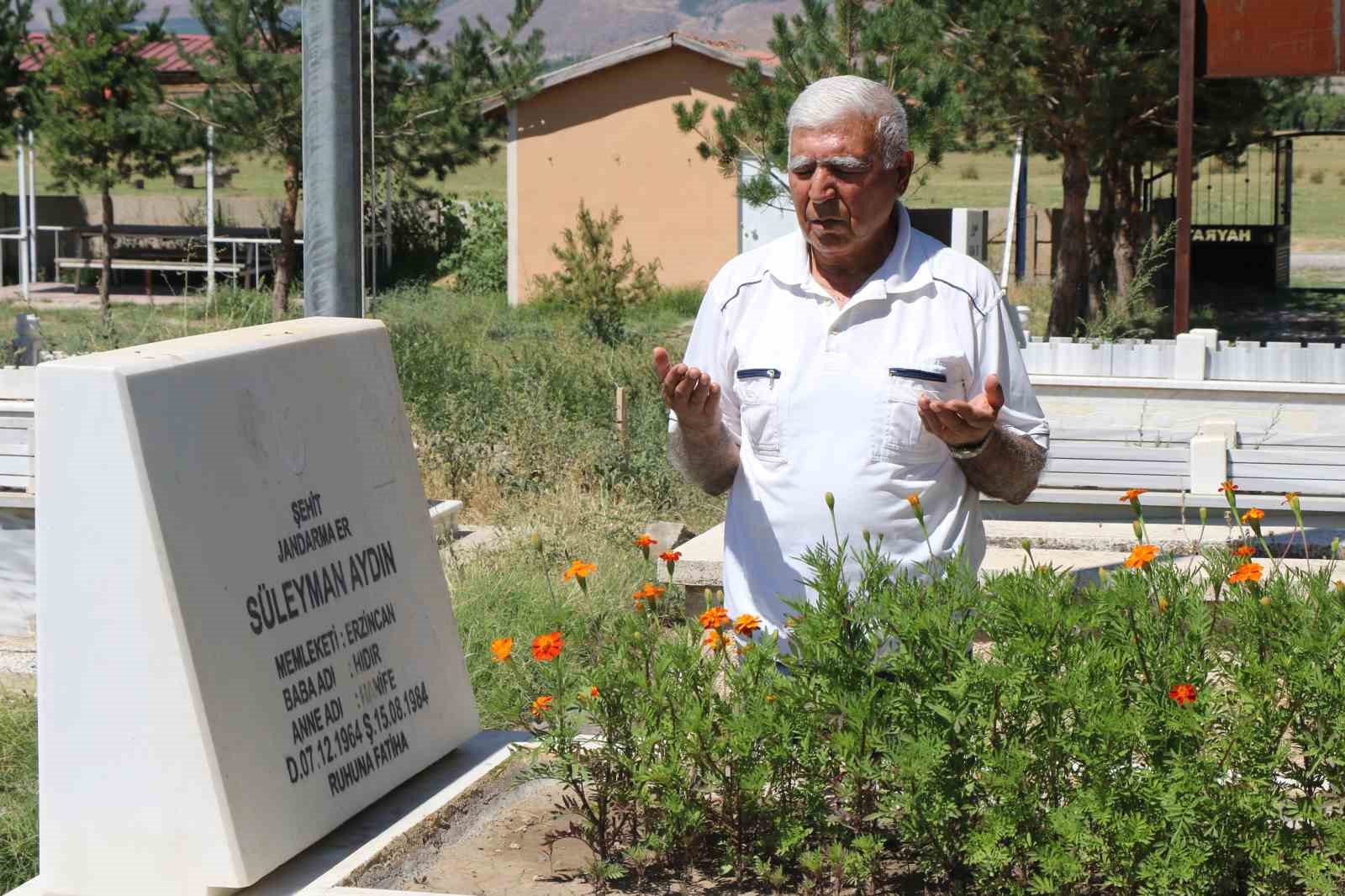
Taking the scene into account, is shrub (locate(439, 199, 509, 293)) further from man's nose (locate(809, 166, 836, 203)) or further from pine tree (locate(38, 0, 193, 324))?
man's nose (locate(809, 166, 836, 203))

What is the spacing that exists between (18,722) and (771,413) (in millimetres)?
2892

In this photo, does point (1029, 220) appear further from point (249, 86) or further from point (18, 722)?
point (18, 722)

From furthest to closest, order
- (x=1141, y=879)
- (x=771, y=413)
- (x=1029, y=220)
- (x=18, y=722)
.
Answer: (x=1029, y=220), (x=18, y=722), (x=771, y=413), (x=1141, y=879)

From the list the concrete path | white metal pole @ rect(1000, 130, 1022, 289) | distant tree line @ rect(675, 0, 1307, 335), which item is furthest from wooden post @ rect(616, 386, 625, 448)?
the concrete path

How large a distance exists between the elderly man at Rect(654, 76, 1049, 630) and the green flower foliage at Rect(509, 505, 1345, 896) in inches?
6.2

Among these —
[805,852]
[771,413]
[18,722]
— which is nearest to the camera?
[805,852]

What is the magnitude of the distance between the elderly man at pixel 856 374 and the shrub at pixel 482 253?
935 inches

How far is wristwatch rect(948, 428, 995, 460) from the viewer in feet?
10.3

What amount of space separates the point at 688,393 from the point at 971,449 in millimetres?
526

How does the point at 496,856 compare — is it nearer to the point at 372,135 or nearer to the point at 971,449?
the point at 971,449

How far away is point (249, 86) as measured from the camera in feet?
61.8

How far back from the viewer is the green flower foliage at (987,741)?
2.63 metres

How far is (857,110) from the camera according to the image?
314cm

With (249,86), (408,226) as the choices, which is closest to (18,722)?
(249,86)
